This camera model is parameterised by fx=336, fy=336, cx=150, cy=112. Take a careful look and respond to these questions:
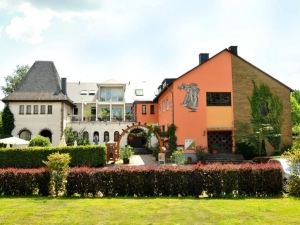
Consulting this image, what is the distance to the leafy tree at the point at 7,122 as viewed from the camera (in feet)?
124

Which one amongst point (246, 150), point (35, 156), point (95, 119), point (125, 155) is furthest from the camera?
point (95, 119)

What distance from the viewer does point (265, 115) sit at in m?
30.8

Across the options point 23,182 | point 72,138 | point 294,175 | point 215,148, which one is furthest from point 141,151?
point 294,175

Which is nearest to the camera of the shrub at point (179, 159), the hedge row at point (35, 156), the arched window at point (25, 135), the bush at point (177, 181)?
the bush at point (177, 181)

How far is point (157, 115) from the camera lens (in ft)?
145

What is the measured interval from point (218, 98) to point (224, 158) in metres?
5.63

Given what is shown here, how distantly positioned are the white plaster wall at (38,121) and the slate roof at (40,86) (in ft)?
2.32

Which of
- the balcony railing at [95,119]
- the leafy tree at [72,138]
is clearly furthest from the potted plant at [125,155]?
the balcony railing at [95,119]

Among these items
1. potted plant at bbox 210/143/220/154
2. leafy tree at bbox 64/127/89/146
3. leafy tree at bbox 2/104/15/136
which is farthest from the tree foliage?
leafy tree at bbox 2/104/15/136

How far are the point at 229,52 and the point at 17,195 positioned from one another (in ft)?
77.0

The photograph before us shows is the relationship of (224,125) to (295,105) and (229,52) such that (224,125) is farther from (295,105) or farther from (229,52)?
(295,105)

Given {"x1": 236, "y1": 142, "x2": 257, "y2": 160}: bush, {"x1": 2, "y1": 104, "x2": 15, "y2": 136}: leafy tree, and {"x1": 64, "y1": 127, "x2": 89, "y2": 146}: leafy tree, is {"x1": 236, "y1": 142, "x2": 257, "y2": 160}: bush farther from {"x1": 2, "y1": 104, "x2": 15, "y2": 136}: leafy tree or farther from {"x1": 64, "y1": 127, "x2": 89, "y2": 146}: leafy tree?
{"x1": 2, "y1": 104, "x2": 15, "y2": 136}: leafy tree

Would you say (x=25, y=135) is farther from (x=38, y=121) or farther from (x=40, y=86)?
(x=40, y=86)

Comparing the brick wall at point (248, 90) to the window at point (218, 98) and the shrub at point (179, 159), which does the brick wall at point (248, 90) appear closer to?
the window at point (218, 98)
